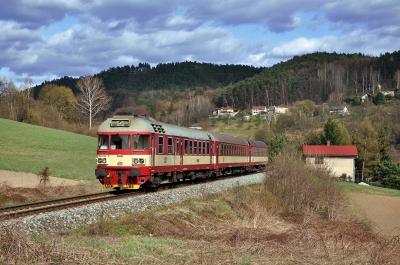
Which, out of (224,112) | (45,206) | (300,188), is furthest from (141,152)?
(224,112)

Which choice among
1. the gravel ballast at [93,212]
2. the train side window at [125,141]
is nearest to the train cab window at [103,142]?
the train side window at [125,141]

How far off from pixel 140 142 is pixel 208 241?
895cm

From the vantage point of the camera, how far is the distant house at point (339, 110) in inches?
5699

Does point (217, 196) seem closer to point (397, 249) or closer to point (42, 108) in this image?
point (397, 249)

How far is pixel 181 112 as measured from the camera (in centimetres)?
15538

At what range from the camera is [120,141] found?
21594 millimetres

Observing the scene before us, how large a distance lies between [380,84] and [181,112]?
86.3m

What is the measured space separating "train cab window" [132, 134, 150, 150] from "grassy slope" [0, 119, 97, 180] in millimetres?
15591

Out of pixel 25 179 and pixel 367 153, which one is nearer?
pixel 25 179

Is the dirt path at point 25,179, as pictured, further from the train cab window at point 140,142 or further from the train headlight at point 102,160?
the train cab window at point 140,142

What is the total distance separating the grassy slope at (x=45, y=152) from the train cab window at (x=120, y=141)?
15007 mm

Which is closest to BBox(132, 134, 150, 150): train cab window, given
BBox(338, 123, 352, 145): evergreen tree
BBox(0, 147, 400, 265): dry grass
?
BBox(0, 147, 400, 265): dry grass

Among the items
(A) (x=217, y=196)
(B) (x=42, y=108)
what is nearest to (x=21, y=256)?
(A) (x=217, y=196)

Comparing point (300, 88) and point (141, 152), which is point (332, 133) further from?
point (300, 88)
